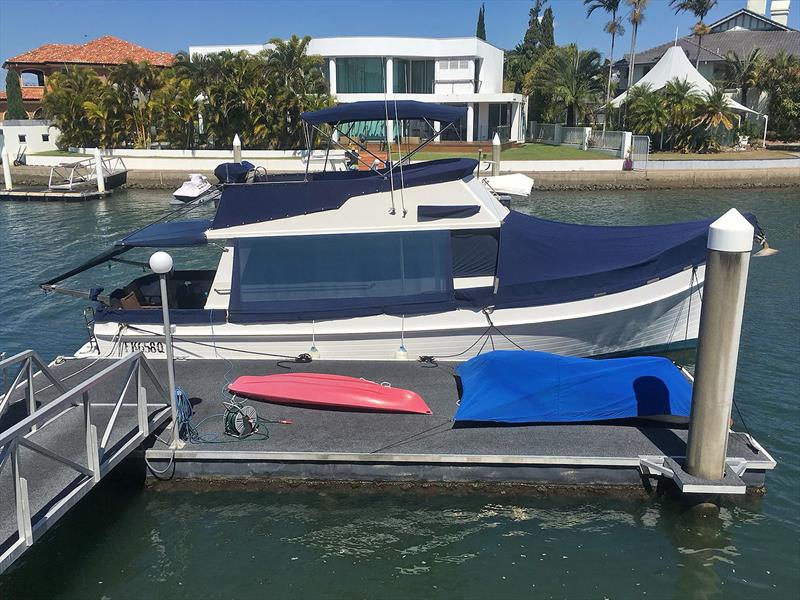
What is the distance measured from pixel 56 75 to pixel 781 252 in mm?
45700

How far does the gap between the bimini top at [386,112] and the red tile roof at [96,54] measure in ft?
169

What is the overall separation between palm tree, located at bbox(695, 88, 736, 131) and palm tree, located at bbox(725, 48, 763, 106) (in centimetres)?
856

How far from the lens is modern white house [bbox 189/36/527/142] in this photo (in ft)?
165

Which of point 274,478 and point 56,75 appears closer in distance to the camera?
point 274,478

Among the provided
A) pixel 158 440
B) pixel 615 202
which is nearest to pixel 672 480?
pixel 158 440

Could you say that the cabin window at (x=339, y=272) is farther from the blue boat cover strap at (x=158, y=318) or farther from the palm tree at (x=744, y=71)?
the palm tree at (x=744, y=71)

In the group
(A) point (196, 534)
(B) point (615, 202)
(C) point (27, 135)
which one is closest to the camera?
(A) point (196, 534)

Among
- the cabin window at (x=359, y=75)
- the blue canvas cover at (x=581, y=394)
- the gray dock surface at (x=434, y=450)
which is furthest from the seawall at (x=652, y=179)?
the gray dock surface at (x=434, y=450)

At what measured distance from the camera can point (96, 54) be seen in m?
59.8

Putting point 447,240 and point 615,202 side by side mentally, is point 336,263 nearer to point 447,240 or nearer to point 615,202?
point 447,240

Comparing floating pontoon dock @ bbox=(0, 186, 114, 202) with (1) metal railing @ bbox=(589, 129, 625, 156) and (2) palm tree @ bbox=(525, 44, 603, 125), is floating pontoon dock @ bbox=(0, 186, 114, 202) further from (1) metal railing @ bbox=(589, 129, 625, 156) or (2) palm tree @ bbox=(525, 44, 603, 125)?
(2) palm tree @ bbox=(525, 44, 603, 125)

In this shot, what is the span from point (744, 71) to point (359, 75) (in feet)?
97.6

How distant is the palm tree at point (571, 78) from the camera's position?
5303 cm

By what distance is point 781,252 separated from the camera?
22.9 m
